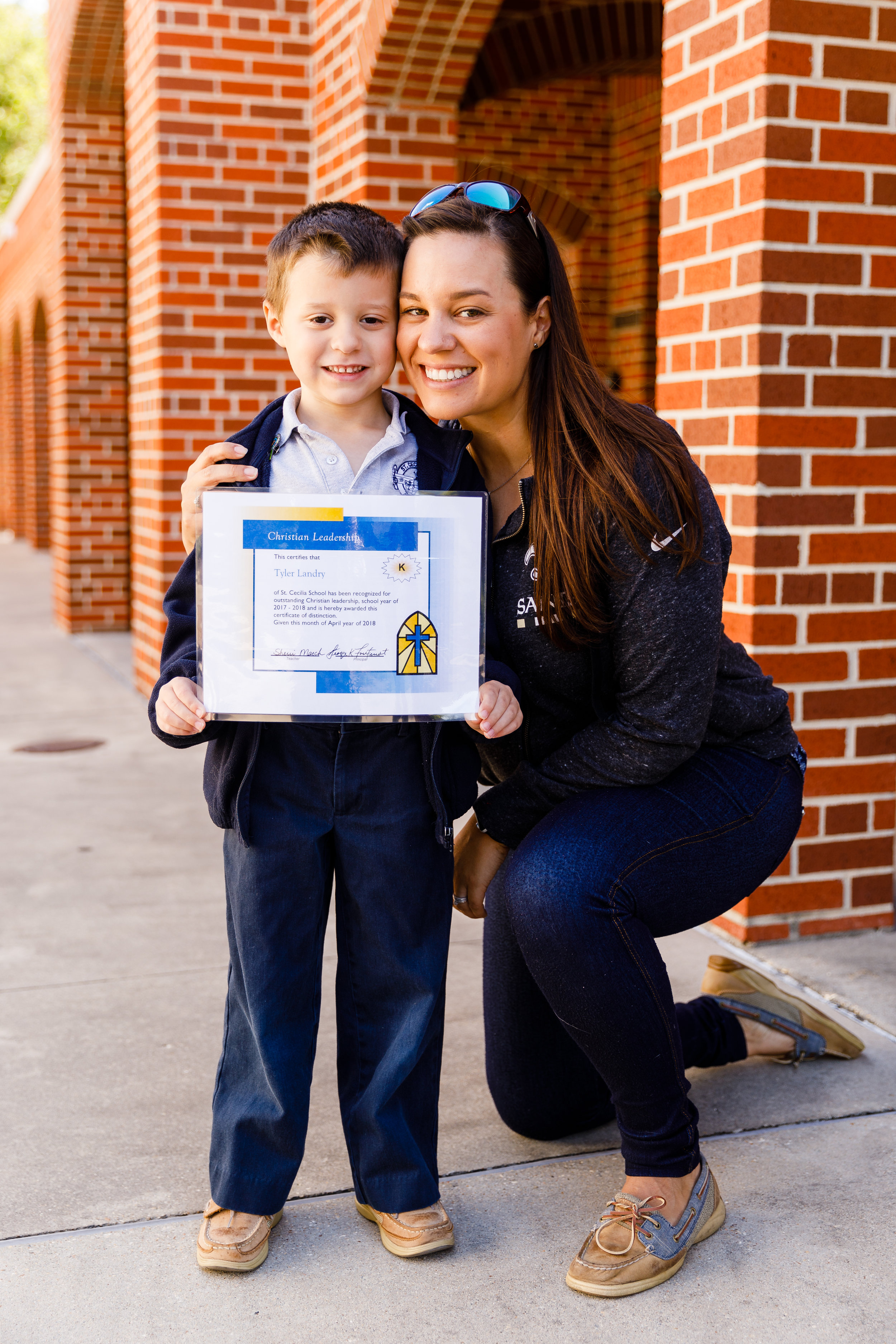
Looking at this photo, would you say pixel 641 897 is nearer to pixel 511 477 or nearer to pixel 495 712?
pixel 495 712

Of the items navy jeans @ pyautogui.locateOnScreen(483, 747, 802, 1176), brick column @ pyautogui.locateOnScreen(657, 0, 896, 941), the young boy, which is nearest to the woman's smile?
the young boy

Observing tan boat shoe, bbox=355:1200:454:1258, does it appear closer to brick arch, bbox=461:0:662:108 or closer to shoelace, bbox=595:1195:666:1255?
shoelace, bbox=595:1195:666:1255

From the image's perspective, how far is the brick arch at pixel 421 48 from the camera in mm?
4945

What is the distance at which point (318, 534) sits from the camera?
6.79 ft

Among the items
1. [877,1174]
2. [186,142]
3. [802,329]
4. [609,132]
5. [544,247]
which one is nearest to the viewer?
[544,247]

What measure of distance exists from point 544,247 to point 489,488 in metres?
0.41

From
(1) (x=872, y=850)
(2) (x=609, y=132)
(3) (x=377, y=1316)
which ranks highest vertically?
(2) (x=609, y=132)

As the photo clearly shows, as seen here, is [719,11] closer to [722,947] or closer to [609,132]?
[722,947]

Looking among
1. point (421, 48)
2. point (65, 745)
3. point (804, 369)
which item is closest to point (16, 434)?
point (65, 745)

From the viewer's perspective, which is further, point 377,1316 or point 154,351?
point 154,351

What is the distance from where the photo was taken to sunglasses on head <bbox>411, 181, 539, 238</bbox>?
86.5 inches

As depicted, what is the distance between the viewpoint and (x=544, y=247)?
228cm

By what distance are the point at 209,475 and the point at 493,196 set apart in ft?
2.12

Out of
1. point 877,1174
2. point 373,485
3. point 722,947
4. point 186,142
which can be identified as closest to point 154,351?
point 186,142
